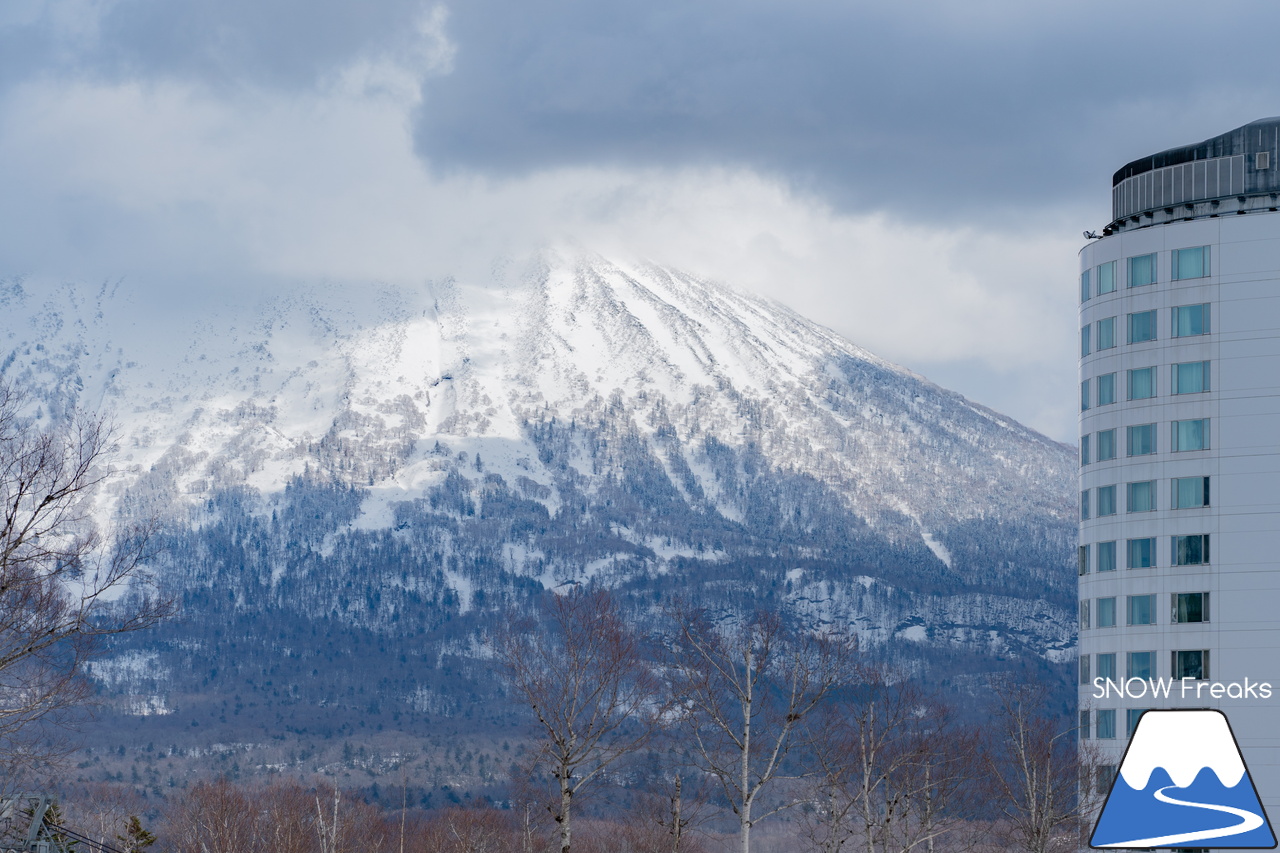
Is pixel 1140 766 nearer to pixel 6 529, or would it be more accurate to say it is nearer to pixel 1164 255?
pixel 6 529

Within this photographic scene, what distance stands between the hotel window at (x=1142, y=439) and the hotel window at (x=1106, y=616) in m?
9.30

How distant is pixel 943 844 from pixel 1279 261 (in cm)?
11221

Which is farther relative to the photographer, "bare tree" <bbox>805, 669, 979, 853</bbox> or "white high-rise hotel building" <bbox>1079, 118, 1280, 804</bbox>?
"white high-rise hotel building" <bbox>1079, 118, 1280, 804</bbox>

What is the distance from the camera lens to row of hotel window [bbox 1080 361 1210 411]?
103438 mm

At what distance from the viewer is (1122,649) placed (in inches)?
4016

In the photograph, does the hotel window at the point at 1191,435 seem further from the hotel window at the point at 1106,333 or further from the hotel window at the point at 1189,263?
the hotel window at the point at 1189,263

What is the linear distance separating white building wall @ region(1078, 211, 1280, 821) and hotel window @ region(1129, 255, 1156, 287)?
481 mm

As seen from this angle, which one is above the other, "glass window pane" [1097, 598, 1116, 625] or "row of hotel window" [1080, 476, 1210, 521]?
"row of hotel window" [1080, 476, 1210, 521]

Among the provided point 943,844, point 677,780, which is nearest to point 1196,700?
point 677,780

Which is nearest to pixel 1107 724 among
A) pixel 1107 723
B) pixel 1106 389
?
pixel 1107 723

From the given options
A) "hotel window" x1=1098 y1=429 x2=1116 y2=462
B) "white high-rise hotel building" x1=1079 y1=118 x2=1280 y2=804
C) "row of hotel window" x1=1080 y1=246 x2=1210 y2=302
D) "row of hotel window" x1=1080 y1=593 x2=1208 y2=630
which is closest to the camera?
"white high-rise hotel building" x1=1079 y1=118 x2=1280 y2=804

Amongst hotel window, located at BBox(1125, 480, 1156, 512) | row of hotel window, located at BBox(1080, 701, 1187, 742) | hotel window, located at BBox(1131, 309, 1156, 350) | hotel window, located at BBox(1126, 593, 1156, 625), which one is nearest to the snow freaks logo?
row of hotel window, located at BBox(1080, 701, 1187, 742)

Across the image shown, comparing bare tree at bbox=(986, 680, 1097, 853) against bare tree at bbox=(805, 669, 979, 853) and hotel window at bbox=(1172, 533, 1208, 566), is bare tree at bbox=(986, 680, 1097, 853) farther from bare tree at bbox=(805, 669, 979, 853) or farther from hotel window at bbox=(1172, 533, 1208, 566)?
hotel window at bbox=(1172, 533, 1208, 566)

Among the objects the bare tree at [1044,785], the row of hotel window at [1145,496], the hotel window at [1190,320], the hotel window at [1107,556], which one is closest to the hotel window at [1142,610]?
the hotel window at [1107,556]
